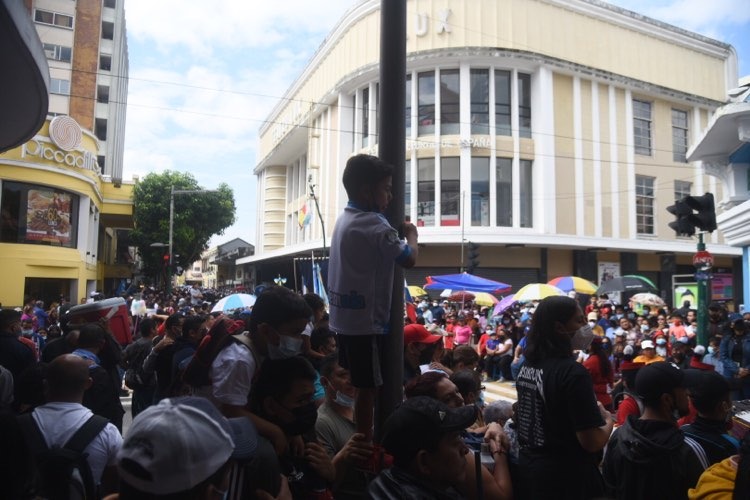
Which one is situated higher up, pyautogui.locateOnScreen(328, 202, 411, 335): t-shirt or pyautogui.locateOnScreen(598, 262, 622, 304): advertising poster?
pyautogui.locateOnScreen(598, 262, 622, 304): advertising poster

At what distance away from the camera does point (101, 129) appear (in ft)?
145

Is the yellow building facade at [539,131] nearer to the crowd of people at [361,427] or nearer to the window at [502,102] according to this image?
the window at [502,102]

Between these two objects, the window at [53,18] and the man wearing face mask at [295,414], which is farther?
the window at [53,18]

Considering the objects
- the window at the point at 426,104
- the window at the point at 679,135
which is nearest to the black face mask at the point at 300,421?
the window at the point at 426,104

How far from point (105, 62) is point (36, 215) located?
88.4ft

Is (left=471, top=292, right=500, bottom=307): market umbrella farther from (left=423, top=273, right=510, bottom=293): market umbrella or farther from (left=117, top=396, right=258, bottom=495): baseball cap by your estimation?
(left=117, top=396, right=258, bottom=495): baseball cap

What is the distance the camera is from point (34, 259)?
21.4m

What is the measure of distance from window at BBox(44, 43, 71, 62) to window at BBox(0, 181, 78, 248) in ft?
66.4

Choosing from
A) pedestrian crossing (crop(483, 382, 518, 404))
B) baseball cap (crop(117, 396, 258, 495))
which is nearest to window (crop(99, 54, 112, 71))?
pedestrian crossing (crop(483, 382, 518, 404))

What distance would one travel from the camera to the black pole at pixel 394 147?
9.42 ft

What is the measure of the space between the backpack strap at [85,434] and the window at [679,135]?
35234 mm

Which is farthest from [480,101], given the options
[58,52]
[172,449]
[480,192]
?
[58,52]

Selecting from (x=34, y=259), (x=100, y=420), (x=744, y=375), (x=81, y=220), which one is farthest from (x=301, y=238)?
(x=100, y=420)

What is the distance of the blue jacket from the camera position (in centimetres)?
918
